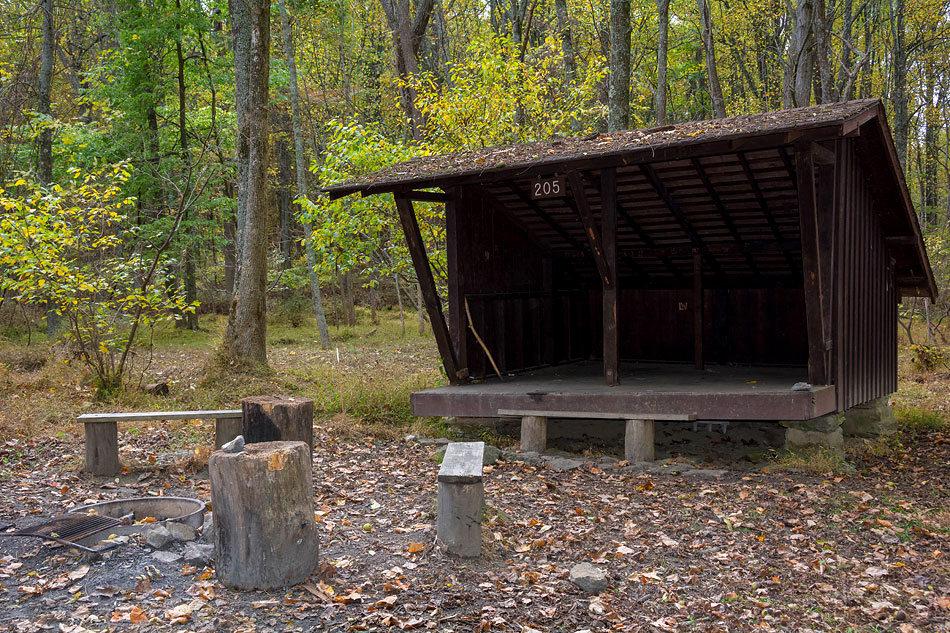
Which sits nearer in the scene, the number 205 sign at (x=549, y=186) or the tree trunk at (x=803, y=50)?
the number 205 sign at (x=549, y=186)

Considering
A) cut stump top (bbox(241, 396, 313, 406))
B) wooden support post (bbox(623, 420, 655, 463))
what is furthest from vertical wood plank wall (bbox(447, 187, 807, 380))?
cut stump top (bbox(241, 396, 313, 406))

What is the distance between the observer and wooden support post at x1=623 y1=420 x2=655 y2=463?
899 centimetres

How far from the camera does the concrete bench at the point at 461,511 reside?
5531mm

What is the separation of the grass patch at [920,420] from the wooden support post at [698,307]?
298cm

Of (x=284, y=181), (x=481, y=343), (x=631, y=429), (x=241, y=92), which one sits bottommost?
(x=631, y=429)

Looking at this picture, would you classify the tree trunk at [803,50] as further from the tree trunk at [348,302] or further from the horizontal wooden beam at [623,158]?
the tree trunk at [348,302]

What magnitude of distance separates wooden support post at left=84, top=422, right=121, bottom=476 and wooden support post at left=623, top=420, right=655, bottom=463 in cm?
527

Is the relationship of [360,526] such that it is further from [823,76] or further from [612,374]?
[823,76]

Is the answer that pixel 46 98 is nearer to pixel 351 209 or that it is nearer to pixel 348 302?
pixel 348 302

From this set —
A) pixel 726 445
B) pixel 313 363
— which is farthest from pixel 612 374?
pixel 313 363

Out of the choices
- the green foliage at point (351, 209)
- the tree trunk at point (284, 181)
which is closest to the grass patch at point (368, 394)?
the green foliage at point (351, 209)

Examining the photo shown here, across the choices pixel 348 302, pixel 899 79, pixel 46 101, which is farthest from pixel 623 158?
pixel 348 302

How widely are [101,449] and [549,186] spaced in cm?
572

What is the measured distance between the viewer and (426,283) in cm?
1070
